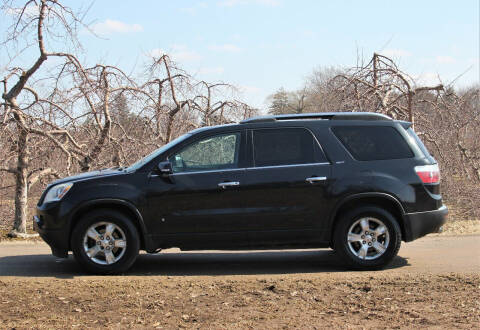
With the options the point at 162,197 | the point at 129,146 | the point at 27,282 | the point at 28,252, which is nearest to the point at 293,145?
the point at 162,197

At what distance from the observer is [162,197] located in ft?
22.9

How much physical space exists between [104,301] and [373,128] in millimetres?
3915

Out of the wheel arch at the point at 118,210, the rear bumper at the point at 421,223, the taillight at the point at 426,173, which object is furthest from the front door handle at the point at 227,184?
the taillight at the point at 426,173

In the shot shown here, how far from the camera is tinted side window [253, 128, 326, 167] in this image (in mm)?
7121

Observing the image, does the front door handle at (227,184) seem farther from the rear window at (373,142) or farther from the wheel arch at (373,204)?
the rear window at (373,142)

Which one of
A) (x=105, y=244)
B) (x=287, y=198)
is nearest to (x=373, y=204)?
(x=287, y=198)

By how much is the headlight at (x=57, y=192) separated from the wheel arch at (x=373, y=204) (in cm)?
330

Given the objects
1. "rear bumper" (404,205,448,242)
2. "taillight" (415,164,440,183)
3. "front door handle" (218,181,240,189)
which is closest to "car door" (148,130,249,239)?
"front door handle" (218,181,240,189)

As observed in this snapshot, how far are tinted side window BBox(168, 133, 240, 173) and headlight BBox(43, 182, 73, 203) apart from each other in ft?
4.35

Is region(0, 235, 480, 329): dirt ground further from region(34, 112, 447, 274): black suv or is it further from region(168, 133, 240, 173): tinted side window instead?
region(168, 133, 240, 173): tinted side window

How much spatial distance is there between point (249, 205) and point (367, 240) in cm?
151

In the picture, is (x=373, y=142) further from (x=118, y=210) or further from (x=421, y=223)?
(x=118, y=210)

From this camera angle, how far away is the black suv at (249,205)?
6961 millimetres

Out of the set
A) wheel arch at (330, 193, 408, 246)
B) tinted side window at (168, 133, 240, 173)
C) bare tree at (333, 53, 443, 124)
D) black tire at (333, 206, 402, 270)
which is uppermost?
bare tree at (333, 53, 443, 124)
